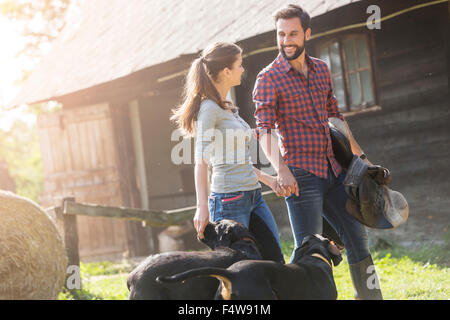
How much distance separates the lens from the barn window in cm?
731

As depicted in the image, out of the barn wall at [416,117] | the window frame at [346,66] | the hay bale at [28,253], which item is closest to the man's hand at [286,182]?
the hay bale at [28,253]

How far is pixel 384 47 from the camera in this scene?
6918 mm

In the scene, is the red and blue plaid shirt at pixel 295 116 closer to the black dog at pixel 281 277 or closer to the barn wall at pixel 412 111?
the black dog at pixel 281 277

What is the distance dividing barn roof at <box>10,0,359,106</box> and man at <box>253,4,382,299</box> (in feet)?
9.37

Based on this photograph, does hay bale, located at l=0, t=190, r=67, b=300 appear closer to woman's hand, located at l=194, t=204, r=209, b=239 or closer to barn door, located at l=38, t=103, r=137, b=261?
woman's hand, located at l=194, t=204, r=209, b=239

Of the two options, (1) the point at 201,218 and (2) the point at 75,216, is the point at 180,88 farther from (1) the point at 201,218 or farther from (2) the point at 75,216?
(1) the point at 201,218

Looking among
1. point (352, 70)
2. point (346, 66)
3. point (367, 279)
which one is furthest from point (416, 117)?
point (367, 279)

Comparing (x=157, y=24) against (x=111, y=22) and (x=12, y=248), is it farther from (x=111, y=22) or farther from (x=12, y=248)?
(x=12, y=248)

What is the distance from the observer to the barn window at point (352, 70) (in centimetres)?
731

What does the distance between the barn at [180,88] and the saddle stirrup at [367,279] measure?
3408 mm

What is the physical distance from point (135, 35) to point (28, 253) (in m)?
6.13

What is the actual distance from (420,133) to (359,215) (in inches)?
150

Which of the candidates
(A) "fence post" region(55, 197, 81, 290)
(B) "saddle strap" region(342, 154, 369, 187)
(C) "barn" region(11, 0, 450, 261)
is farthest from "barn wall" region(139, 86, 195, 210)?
(B) "saddle strap" region(342, 154, 369, 187)

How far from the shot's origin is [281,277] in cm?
264
